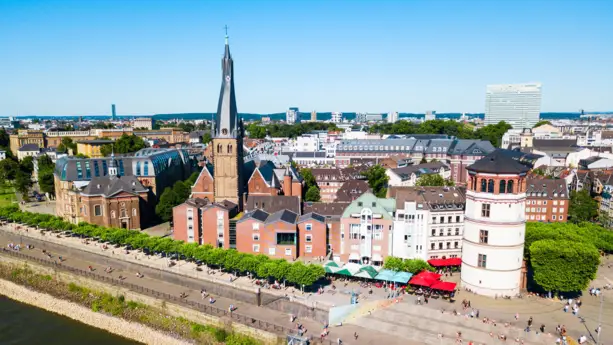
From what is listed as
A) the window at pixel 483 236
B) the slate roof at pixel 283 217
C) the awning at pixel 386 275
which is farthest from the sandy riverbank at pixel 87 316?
the window at pixel 483 236

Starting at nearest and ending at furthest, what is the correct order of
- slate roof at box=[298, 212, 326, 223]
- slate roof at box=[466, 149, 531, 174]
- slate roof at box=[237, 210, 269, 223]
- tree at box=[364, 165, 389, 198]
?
1. slate roof at box=[466, 149, 531, 174]
2. slate roof at box=[298, 212, 326, 223]
3. slate roof at box=[237, 210, 269, 223]
4. tree at box=[364, 165, 389, 198]

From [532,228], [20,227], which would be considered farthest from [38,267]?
[532,228]

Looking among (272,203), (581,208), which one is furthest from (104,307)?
(581,208)

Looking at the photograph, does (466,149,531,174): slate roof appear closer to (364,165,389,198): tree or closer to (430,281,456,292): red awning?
(430,281,456,292): red awning

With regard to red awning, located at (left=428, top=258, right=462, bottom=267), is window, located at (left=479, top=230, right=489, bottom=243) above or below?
above

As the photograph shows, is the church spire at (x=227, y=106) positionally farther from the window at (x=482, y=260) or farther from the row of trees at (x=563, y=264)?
the row of trees at (x=563, y=264)

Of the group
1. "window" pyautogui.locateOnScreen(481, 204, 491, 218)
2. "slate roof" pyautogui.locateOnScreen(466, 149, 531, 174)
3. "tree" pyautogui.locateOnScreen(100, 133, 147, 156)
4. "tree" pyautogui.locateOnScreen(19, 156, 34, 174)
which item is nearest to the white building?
"window" pyautogui.locateOnScreen(481, 204, 491, 218)

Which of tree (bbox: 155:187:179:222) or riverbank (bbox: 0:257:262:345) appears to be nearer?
riverbank (bbox: 0:257:262:345)
